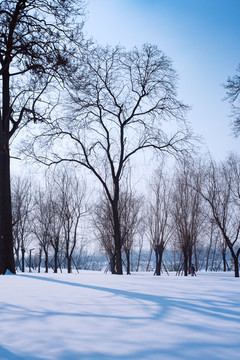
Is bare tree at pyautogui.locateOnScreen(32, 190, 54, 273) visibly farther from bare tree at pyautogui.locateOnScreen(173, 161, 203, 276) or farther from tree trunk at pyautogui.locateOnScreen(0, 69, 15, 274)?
tree trunk at pyautogui.locateOnScreen(0, 69, 15, 274)

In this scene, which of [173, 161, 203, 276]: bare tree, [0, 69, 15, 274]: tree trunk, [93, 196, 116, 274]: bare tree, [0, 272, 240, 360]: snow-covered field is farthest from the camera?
[93, 196, 116, 274]: bare tree

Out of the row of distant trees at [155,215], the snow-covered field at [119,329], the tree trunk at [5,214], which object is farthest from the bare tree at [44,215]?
the snow-covered field at [119,329]

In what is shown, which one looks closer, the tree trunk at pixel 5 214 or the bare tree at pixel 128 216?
the tree trunk at pixel 5 214

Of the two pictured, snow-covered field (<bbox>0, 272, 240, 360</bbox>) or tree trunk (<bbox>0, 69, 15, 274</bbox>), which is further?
tree trunk (<bbox>0, 69, 15, 274</bbox>)

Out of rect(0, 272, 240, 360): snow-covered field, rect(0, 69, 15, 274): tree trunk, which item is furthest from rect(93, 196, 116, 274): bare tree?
rect(0, 272, 240, 360): snow-covered field

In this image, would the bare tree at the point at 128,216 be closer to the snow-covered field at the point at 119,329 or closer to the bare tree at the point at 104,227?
the bare tree at the point at 104,227

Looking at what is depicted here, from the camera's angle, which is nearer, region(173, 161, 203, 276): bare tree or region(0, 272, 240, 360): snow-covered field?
region(0, 272, 240, 360): snow-covered field

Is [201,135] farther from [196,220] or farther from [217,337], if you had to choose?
[217,337]

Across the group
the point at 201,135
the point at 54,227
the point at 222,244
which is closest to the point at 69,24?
the point at 201,135

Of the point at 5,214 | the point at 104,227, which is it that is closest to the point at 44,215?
the point at 104,227

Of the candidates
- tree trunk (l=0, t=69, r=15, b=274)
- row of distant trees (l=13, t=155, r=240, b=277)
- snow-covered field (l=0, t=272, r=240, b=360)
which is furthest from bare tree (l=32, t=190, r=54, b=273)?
snow-covered field (l=0, t=272, r=240, b=360)

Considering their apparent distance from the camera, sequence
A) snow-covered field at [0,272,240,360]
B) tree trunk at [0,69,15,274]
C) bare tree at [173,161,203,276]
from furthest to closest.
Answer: bare tree at [173,161,203,276], tree trunk at [0,69,15,274], snow-covered field at [0,272,240,360]

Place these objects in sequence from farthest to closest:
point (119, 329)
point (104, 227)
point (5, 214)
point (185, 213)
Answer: point (104, 227) → point (185, 213) → point (5, 214) → point (119, 329)

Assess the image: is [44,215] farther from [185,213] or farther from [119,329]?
[119,329]
